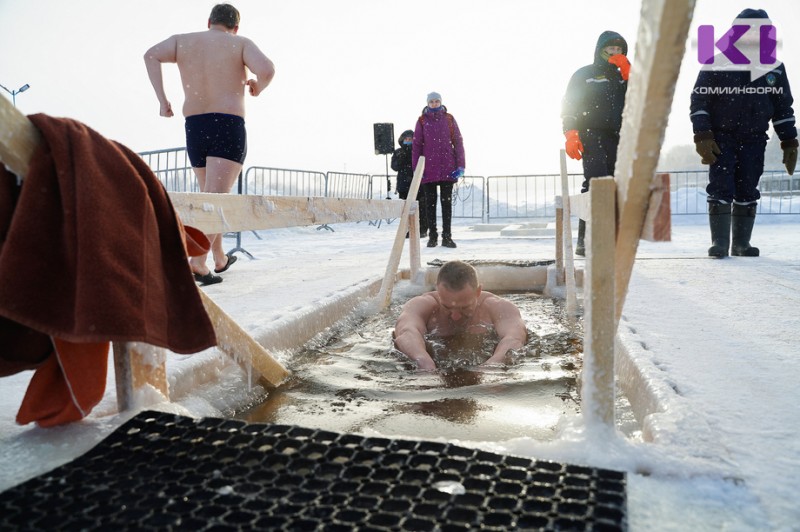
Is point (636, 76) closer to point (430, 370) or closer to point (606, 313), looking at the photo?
point (606, 313)

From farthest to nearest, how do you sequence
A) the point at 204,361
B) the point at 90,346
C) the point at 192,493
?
the point at 204,361 → the point at 90,346 → the point at 192,493

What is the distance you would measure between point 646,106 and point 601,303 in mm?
476

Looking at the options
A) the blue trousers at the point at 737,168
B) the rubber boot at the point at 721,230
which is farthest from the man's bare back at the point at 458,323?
the blue trousers at the point at 737,168

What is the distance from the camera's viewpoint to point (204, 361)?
228 cm

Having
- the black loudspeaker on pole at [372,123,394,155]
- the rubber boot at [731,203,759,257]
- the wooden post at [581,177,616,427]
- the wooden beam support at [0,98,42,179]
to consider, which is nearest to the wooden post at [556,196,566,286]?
the rubber boot at [731,203,759,257]

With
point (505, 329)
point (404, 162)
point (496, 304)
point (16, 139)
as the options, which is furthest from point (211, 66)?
point (404, 162)

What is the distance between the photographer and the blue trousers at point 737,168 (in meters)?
5.84

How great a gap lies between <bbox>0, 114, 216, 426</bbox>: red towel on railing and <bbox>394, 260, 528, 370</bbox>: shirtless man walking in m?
1.85

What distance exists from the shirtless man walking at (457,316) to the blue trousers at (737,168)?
3.65 m

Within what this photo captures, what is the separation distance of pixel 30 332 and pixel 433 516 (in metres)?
1.08

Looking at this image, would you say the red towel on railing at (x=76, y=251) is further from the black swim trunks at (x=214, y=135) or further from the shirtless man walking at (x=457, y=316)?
the black swim trunks at (x=214, y=135)

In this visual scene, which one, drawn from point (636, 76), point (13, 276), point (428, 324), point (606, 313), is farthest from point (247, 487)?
point (428, 324)

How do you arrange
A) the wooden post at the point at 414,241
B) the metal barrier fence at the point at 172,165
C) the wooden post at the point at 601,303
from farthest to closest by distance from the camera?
the metal barrier fence at the point at 172,165
the wooden post at the point at 414,241
the wooden post at the point at 601,303

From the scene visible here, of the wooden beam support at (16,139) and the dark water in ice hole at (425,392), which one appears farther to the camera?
the dark water in ice hole at (425,392)
